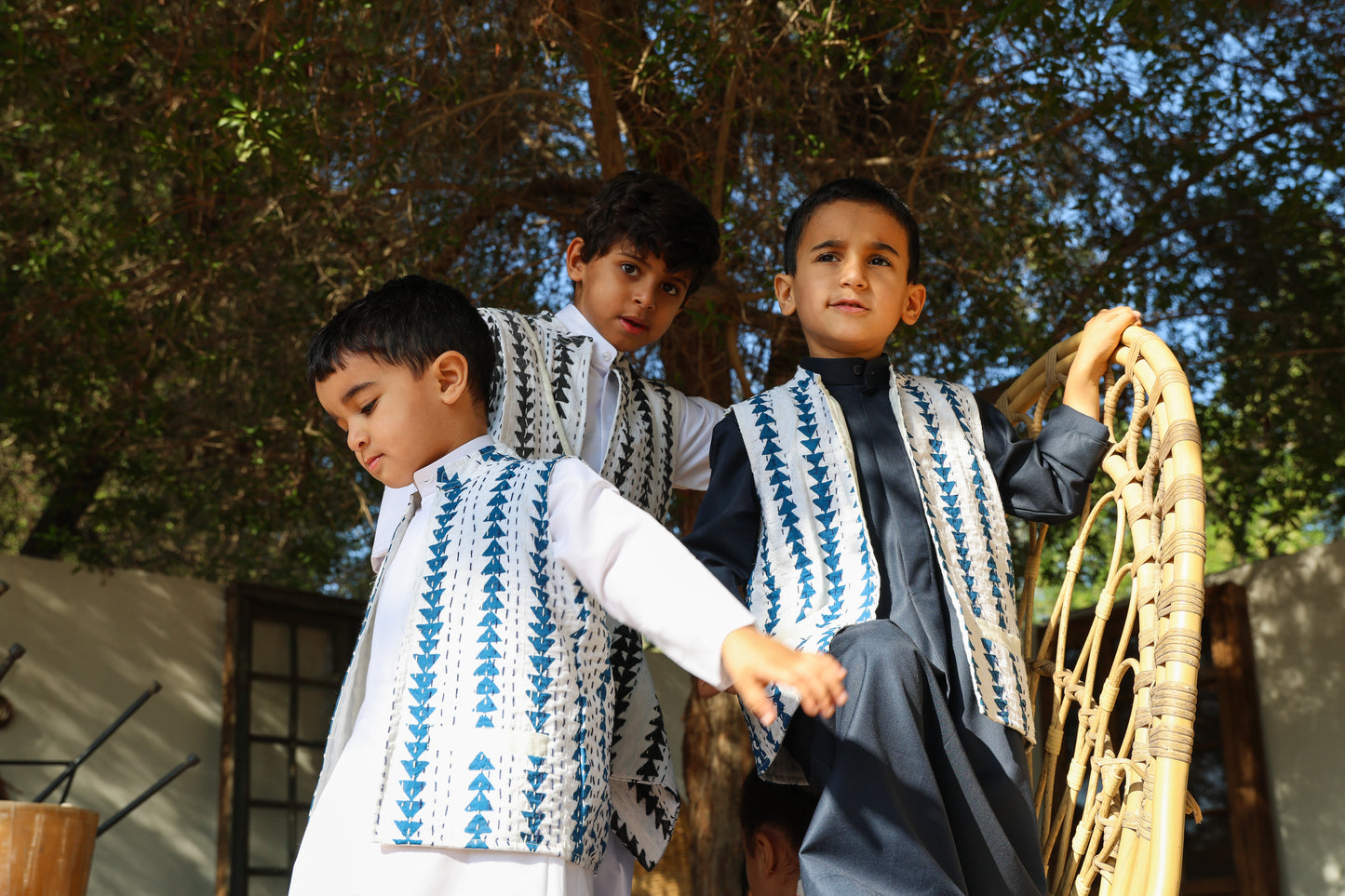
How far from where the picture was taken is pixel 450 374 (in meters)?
1.87

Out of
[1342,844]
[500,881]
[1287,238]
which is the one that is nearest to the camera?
[500,881]

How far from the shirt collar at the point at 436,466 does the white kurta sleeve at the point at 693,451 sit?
68 cm

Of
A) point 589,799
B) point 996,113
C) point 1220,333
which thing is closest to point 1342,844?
point 1220,333

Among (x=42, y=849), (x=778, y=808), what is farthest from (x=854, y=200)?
(x=42, y=849)

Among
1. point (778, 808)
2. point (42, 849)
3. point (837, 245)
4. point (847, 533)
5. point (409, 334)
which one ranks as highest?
point (837, 245)

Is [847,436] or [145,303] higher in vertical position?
[145,303]

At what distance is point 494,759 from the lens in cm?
154

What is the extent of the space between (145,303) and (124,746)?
183 centimetres

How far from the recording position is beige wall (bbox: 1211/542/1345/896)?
5086mm

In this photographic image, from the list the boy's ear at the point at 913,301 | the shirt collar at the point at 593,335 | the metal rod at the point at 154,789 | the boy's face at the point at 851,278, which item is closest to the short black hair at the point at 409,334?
the shirt collar at the point at 593,335

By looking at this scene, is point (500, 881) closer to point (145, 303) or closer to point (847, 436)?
point (847, 436)

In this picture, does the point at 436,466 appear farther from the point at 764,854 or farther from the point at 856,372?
the point at 764,854

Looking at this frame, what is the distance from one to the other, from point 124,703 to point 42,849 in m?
2.85

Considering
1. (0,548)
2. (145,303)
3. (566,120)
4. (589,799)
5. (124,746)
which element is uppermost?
(566,120)
